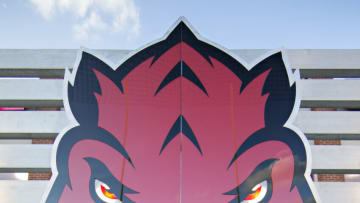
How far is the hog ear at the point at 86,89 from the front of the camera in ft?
19.9

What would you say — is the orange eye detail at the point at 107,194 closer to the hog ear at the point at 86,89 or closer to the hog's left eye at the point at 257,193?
the hog ear at the point at 86,89

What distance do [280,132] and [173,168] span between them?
2010 millimetres

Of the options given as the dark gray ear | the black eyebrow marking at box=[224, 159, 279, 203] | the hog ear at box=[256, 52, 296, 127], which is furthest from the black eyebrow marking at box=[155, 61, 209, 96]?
the black eyebrow marking at box=[224, 159, 279, 203]

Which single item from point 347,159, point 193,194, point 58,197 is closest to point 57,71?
point 58,197

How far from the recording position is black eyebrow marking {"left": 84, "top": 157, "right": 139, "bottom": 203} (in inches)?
230

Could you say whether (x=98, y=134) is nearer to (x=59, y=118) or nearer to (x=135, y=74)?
(x=135, y=74)

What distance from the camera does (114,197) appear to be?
230 inches

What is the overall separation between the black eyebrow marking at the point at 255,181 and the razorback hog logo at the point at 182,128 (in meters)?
0.02

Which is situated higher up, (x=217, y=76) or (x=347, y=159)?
(x=217, y=76)

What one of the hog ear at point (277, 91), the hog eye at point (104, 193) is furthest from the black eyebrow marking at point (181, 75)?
the hog eye at point (104, 193)

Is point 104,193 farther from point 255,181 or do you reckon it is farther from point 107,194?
point 255,181

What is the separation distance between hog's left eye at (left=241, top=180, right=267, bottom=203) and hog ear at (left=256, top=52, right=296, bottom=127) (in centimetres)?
107

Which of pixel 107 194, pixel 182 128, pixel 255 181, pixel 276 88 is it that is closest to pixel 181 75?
pixel 182 128

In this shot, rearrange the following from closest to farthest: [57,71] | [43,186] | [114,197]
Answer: [114,197], [43,186], [57,71]
